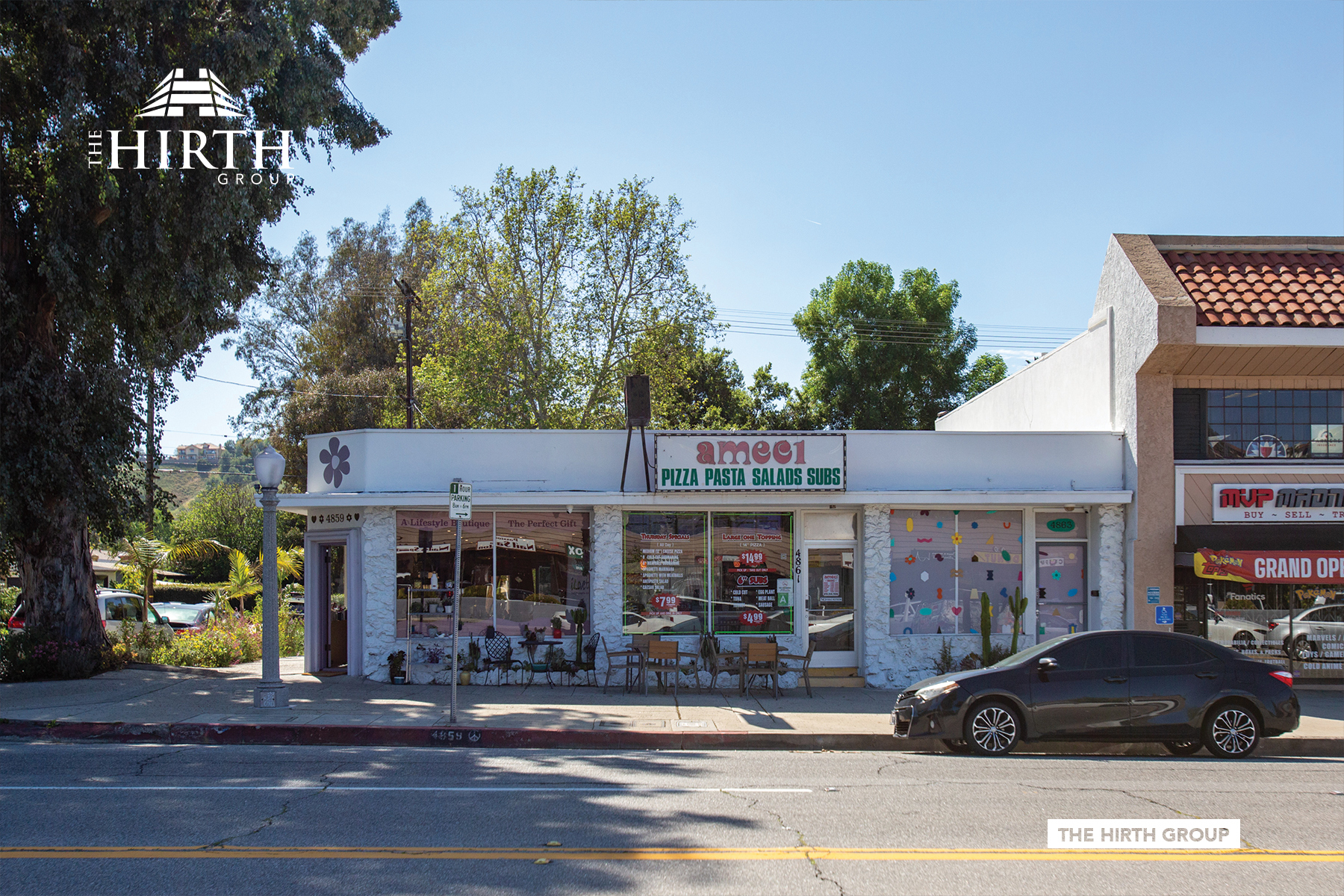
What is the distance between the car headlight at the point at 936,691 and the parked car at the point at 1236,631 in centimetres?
737

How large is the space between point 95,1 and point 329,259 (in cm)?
3065

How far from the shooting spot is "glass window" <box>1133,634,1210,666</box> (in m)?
11.0

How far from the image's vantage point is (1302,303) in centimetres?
1548

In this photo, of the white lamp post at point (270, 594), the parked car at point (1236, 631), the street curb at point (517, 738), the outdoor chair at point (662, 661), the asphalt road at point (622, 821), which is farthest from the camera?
the parked car at point (1236, 631)

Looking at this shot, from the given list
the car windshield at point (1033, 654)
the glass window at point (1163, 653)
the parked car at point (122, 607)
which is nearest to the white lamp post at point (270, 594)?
the car windshield at point (1033, 654)

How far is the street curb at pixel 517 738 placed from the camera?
1150cm

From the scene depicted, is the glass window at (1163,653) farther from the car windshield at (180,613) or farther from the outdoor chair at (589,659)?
the car windshield at (180,613)

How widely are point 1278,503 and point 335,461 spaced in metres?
15.1

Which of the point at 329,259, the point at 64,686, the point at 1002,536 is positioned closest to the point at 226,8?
the point at 64,686

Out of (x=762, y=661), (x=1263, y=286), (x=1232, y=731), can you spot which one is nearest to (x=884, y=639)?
(x=762, y=661)

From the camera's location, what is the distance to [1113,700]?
1083 cm

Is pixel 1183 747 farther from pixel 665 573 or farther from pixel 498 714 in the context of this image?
pixel 498 714

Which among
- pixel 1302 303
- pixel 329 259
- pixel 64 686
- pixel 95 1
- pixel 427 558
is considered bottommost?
pixel 64 686

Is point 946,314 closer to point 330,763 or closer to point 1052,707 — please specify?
point 1052,707
